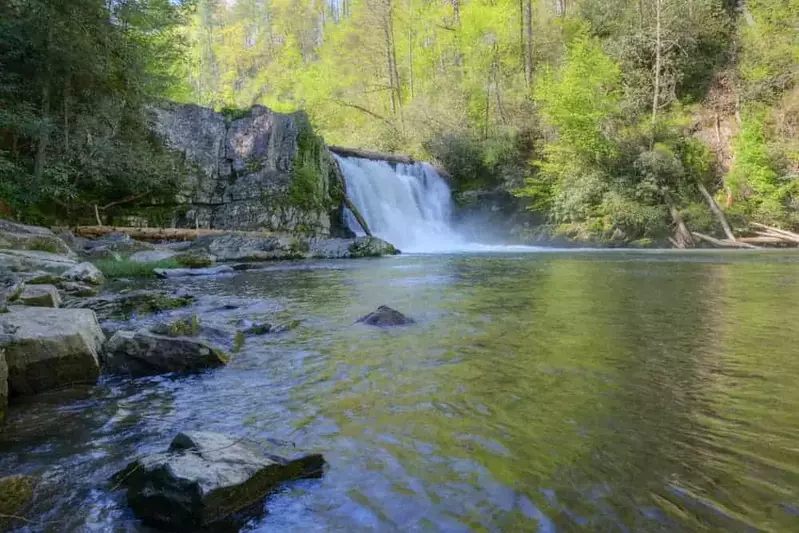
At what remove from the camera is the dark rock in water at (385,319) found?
19.9 ft

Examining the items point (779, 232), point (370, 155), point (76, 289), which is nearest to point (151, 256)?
point (76, 289)

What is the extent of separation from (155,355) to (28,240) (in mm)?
7131

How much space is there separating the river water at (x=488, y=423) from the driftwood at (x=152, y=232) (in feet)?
39.5

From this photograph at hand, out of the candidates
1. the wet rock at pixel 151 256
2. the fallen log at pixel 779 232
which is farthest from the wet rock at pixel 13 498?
the fallen log at pixel 779 232

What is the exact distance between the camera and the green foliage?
1088 cm

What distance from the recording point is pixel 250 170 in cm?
1958

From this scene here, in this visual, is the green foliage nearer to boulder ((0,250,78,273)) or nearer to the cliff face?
boulder ((0,250,78,273))

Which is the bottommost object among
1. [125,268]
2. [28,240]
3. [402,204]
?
[125,268]

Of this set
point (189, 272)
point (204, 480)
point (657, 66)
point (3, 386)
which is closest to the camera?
point (204, 480)

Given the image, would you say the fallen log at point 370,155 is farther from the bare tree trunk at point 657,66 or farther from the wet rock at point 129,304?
the wet rock at point 129,304

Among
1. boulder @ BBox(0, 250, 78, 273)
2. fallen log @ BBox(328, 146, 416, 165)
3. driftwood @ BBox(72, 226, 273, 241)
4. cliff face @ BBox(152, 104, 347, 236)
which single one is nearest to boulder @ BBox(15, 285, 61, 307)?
boulder @ BBox(0, 250, 78, 273)

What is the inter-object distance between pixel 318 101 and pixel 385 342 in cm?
3489

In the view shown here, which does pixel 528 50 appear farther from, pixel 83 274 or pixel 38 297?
pixel 38 297

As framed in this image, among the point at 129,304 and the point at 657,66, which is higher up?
the point at 657,66
